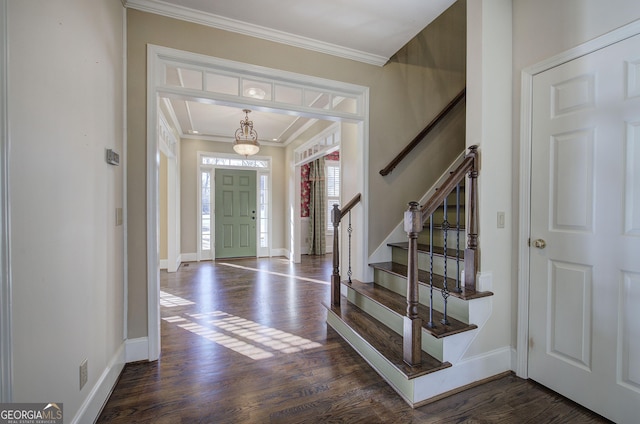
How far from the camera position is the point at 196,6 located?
2211mm

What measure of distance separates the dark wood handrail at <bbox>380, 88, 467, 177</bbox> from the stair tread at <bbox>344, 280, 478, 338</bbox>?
47.3 inches

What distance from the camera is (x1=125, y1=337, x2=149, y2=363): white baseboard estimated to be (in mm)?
2123

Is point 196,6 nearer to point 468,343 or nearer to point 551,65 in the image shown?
point 551,65

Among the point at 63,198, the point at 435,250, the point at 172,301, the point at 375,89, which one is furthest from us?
the point at 172,301

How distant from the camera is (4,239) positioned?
36.4 inches

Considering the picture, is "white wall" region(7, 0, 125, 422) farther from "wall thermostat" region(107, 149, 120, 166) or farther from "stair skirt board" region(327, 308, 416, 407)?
"stair skirt board" region(327, 308, 416, 407)

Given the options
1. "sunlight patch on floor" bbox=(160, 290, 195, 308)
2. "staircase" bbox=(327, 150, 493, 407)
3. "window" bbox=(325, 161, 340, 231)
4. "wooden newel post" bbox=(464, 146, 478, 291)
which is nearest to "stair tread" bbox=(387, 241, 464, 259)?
"staircase" bbox=(327, 150, 493, 407)

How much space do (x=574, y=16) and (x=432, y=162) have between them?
1.68 metres

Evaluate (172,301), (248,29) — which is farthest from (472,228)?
(172,301)

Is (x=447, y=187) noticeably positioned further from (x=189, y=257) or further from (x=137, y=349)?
(x=189, y=257)

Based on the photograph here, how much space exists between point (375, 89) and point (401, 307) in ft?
7.23

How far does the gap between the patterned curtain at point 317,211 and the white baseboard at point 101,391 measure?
16.9 ft

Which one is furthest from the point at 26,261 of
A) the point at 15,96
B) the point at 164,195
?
the point at 164,195

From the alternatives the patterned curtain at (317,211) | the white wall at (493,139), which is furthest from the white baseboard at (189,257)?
the white wall at (493,139)
